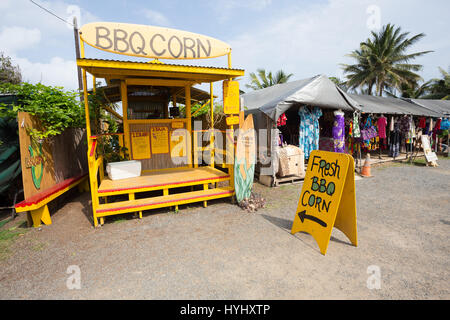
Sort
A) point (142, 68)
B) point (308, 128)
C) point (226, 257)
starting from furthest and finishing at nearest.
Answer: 1. point (308, 128)
2. point (142, 68)
3. point (226, 257)

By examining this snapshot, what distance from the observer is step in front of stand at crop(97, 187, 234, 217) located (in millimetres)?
4188

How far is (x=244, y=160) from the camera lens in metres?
5.06

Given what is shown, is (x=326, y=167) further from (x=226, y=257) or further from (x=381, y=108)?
(x=381, y=108)

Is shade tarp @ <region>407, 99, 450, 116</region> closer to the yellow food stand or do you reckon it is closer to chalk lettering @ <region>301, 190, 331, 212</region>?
the yellow food stand

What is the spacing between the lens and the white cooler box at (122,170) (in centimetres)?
511

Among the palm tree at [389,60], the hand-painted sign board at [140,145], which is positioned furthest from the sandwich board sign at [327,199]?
the palm tree at [389,60]

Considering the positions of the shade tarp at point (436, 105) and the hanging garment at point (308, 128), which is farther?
the shade tarp at point (436, 105)

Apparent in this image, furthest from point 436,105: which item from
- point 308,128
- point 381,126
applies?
point 308,128

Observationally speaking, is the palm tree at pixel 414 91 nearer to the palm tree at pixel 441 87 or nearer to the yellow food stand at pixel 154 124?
the palm tree at pixel 441 87

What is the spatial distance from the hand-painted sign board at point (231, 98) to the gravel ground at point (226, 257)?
84.1 inches

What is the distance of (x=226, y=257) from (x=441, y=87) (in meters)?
36.0
